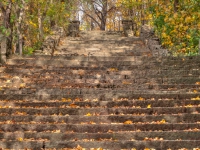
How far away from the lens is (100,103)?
8.55m

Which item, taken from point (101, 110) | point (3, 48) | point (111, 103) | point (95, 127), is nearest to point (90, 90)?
point (111, 103)

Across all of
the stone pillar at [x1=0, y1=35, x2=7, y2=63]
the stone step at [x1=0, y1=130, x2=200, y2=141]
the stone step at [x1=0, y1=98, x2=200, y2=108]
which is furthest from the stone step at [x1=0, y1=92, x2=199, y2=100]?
the stone pillar at [x1=0, y1=35, x2=7, y2=63]

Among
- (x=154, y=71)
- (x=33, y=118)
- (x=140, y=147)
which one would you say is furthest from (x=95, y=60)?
(x=140, y=147)

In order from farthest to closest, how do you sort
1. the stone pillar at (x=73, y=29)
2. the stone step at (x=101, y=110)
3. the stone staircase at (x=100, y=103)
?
the stone pillar at (x=73, y=29), the stone step at (x=101, y=110), the stone staircase at (x=100, y=103)

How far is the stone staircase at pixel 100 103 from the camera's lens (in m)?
7.00

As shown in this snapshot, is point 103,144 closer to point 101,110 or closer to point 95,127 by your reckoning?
point 95,127

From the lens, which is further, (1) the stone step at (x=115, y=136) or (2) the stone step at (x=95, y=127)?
(2) the stone step at (x=95, y=127)

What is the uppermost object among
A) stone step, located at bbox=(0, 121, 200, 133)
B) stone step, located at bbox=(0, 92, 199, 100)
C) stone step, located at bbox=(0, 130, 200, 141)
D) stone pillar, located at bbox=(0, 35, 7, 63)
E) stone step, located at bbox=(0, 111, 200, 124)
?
stone pillar, located at bbox=(0, 35, 7, 63)

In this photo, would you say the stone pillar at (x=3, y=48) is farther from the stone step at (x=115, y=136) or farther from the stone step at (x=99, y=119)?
the stone step at (x=115, y=136)

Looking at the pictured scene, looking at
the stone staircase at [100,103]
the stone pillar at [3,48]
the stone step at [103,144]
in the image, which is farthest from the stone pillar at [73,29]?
the stone step at [103,144]

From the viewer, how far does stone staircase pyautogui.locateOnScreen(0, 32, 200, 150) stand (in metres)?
7.00

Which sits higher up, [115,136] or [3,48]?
[3,48]

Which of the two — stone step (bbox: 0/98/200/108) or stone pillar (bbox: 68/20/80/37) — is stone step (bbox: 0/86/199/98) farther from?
stone pillar (bbox: 68/20/80/37)

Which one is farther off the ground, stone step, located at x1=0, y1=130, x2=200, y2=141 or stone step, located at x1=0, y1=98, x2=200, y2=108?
stone step, located at x1=0, y1=98, x2=200, y2=108
